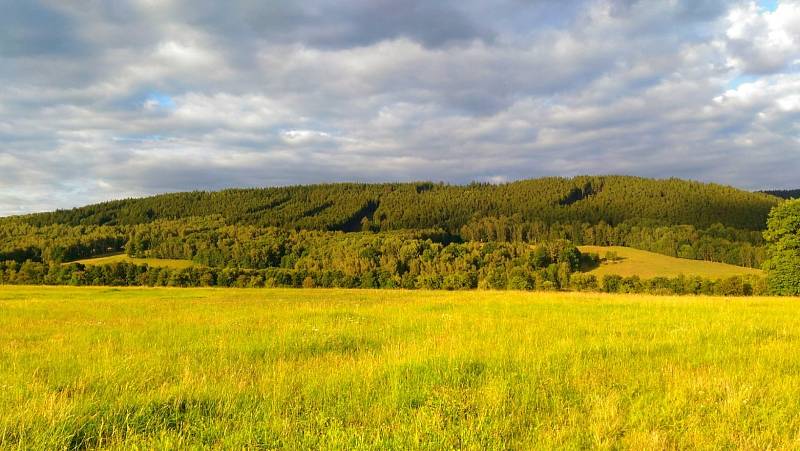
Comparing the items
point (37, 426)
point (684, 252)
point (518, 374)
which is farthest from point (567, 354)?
point (684, 252)

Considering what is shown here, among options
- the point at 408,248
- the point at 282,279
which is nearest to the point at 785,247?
the point at 282,279

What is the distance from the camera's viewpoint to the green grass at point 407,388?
15.3 ft

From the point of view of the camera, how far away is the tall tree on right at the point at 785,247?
45.2m

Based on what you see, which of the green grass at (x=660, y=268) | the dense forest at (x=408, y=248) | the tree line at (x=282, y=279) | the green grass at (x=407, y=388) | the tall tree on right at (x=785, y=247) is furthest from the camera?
the dense forest at (x=408, y=248)

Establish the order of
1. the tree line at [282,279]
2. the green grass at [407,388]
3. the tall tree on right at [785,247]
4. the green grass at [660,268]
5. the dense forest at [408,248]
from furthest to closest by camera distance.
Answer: the dense forest at [408,248]
the green grass at [660,268]
the tree line at [282,279]
the tall tree on right at [785,247]
the green grass at [407,388]

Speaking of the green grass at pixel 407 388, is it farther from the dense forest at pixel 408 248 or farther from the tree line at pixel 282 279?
the dense forest at pixel 408 248

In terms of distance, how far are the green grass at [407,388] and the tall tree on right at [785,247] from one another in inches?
1785

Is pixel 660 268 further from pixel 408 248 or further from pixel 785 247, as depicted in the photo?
pixel 785 247

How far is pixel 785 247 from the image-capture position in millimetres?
46781

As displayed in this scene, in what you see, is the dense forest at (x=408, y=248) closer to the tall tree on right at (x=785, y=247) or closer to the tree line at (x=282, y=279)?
the tree line at (x=282, y=279)

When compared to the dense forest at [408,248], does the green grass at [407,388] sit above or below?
above

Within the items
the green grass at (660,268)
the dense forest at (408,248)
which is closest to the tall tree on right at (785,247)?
the dense forest at (408,248)

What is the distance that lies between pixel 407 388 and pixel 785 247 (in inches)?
2260

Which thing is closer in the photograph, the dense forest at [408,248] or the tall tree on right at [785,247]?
the tall tree on right at [785,247]
